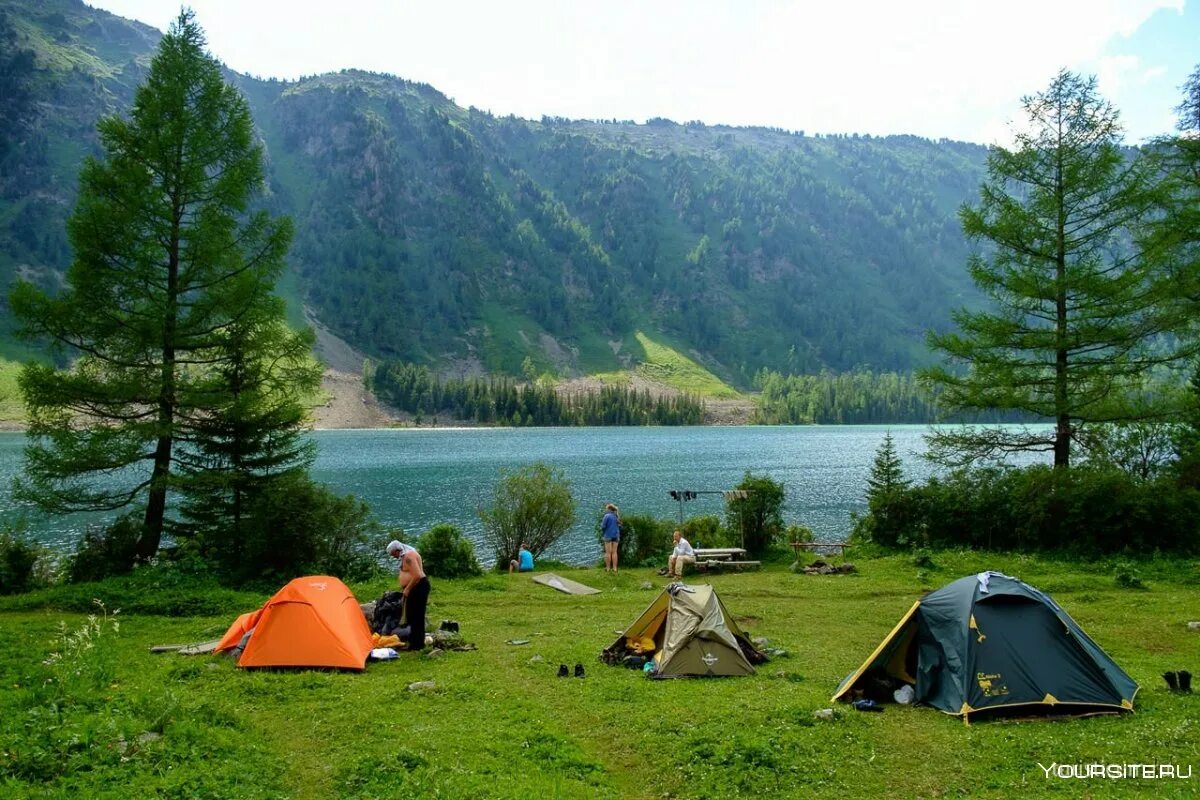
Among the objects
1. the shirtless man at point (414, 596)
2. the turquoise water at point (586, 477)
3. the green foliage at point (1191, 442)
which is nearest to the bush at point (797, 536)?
the turquoise water at point (586, 477)

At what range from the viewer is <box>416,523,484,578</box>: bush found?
80.0ft

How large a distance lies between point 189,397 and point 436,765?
17.1 m

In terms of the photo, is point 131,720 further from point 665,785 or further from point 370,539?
point 370,539

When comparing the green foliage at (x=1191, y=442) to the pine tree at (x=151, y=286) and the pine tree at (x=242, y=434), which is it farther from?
the pine tree at (x=151, y=286)

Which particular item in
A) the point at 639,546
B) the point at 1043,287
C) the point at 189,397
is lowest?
the point at 639,546

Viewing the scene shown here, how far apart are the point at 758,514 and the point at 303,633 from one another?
19976 millimetres

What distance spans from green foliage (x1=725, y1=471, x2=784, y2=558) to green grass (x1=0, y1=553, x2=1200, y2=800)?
14031 millimetres

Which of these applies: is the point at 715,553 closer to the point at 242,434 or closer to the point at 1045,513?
the point at 1045,513

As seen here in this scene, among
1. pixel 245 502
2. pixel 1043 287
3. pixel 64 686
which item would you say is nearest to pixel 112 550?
pixel 245 502

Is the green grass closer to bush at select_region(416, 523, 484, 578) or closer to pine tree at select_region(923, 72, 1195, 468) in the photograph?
bush at select_region(416, 523, 484, 578)

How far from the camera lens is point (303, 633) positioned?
13445 millimetres

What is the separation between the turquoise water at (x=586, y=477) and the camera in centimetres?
4634

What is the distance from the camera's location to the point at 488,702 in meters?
11.4

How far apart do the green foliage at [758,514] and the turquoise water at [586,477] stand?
369 inches
